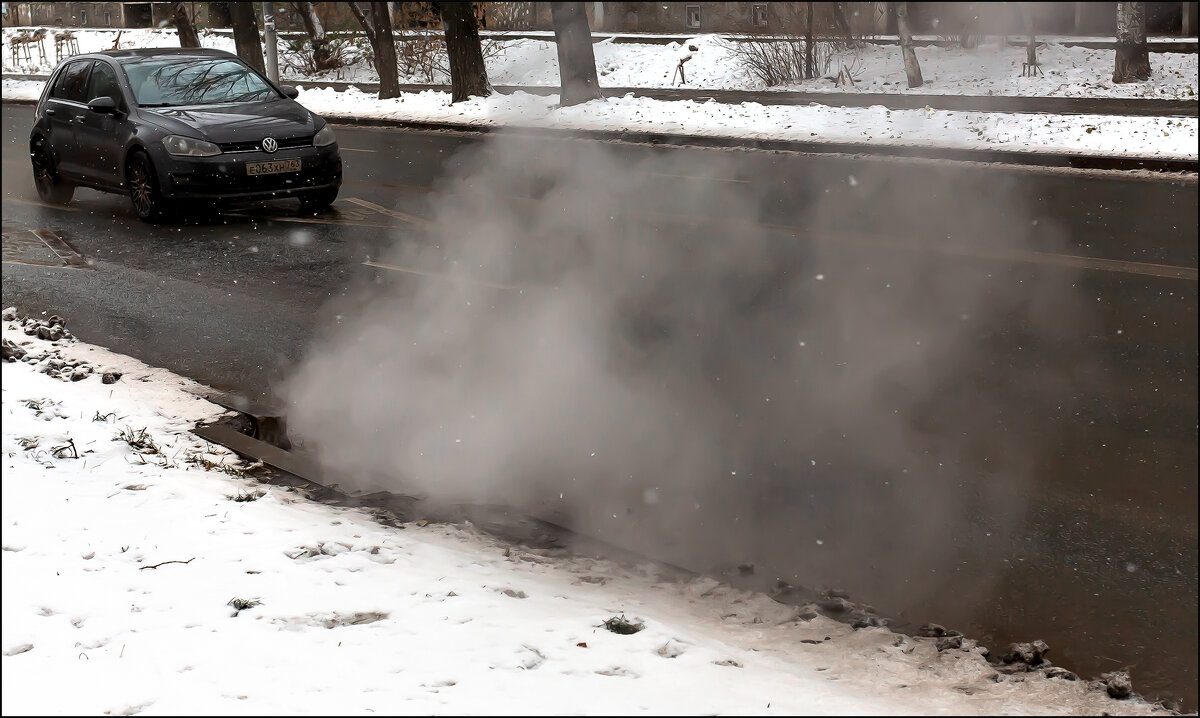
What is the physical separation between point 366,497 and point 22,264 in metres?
5.54

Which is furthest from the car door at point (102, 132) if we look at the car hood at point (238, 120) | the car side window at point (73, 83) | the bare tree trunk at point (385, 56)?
the bare tree trunk at point (385, 56)

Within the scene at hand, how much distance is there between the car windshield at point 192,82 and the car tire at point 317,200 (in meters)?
1.04

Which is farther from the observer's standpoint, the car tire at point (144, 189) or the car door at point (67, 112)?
the car door at point (67, 112)

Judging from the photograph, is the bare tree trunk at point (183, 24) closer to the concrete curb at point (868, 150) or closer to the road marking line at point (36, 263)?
the concrete curb at point (868, 150)

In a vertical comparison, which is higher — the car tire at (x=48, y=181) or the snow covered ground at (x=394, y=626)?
the car tire at (x=48, y=181)

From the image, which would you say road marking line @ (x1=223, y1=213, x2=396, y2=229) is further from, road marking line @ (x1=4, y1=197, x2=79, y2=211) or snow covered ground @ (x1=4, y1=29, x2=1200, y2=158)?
snow covered ground @ (x1=4, y1=29, x2=1200, y2=158)

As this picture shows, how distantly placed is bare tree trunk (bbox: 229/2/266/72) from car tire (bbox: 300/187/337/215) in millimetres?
11978

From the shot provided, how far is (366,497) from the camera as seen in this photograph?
4055 mm

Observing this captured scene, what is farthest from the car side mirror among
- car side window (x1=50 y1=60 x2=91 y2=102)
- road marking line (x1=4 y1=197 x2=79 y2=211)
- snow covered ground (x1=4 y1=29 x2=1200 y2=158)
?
snow covered ground (x1=4 y1=29 x2=1200 y2=158)

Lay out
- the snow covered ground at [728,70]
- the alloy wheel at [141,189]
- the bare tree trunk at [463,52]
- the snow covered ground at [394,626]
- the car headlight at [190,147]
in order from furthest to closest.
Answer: the bare tree trunk at [463,52], the snow covered ground at [728,70], the alloy wheel at [141,189], the car headlight at [190,147], the snow covered ground at [394,626]

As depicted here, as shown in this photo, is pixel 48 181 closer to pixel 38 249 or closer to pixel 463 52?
pixel 38 249

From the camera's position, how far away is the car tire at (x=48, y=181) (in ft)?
36.3

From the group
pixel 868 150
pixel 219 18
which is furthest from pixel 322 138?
pixel 219 18

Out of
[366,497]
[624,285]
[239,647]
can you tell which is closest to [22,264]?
[624,285]
